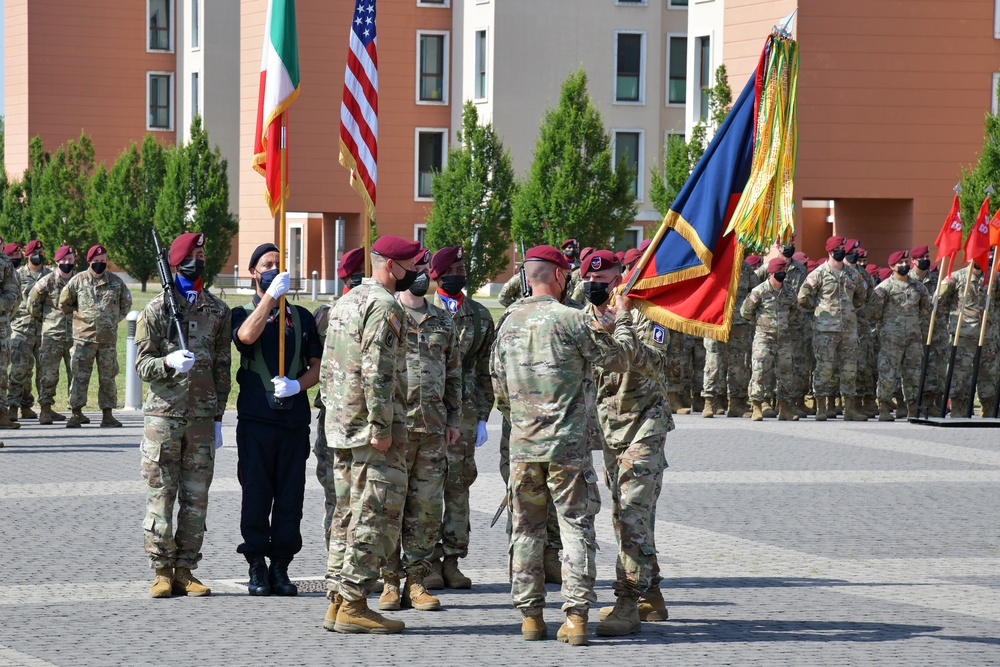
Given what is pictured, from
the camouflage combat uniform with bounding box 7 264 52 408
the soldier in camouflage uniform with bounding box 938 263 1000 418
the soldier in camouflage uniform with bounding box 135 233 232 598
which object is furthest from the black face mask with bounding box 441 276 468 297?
the soldier in camouflage uniform with bounding box 938 263 1000 418

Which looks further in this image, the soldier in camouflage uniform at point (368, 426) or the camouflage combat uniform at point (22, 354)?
the camouflage combat uniform at point (22, 354)

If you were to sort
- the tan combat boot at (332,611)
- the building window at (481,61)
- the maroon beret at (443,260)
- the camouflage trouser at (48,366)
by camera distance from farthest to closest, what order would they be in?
the building window at (481,61)
the camouflage trouser at (48,366)
the maroon beret at (443,260)
the tan combat boot at (332,611)

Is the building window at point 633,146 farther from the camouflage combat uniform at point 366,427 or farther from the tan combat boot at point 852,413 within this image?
the camouflage combat uniform at point 366,427

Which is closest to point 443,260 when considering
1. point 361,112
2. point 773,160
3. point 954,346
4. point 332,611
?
point 361,112

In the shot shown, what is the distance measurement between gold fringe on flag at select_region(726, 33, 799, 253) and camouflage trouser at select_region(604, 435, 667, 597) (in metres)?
1.73

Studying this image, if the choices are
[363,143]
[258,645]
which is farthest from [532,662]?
[363,143]

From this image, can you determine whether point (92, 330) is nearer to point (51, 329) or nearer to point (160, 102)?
point (51, 329)

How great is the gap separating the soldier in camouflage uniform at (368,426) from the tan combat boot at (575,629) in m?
0.94

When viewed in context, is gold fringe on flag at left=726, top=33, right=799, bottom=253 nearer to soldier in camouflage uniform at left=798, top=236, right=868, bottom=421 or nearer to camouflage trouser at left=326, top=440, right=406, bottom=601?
camouflage trouser at left=326, top=440, right=406, bottom=601

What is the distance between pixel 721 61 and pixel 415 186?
24128mm

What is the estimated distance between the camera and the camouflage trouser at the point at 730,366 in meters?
20.9

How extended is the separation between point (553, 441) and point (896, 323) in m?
13.8

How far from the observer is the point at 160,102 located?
243ft

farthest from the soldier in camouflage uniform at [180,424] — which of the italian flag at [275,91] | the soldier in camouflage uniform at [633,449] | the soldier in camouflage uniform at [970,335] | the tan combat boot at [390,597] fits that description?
the soldier in camouflage uniform at [970,335]
